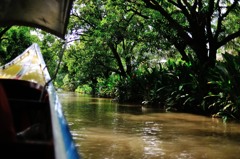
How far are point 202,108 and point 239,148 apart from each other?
5.84 m

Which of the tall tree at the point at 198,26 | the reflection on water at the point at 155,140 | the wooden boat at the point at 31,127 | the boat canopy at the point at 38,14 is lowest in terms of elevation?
the reflection on water at the point at 155,140

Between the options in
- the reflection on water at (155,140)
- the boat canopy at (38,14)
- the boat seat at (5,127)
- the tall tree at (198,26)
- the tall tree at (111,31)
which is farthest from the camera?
the tall tree at (111,31)

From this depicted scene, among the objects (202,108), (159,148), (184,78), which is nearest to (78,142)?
(159,148)

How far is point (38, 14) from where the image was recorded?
3.95m

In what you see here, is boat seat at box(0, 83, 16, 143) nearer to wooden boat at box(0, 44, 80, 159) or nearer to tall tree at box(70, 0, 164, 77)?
wooden boat at box(0, 44, 80, 159)

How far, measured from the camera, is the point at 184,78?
13.3 meters

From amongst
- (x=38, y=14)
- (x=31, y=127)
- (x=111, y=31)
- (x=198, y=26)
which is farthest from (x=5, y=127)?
(x=111, y=31)

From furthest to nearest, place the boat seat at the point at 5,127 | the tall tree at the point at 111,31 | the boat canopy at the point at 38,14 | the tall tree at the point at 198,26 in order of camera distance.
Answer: the tall tree at the point at 111,31, the tall tree at the point at 198,26, the boat canopy at the point at 38,14, the boat seat at the point at 5,127

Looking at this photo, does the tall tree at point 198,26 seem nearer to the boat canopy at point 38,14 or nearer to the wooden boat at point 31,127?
the boat canopy at point 38,14

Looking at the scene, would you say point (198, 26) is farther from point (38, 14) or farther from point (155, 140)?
point (38, 14)

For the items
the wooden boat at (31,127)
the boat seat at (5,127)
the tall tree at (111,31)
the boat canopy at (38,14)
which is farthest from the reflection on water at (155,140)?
the tall tree at (111,31)

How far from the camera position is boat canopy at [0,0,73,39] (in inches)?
140

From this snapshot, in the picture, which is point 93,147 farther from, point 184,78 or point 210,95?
point 184,78

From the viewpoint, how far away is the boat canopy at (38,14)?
356 cm
